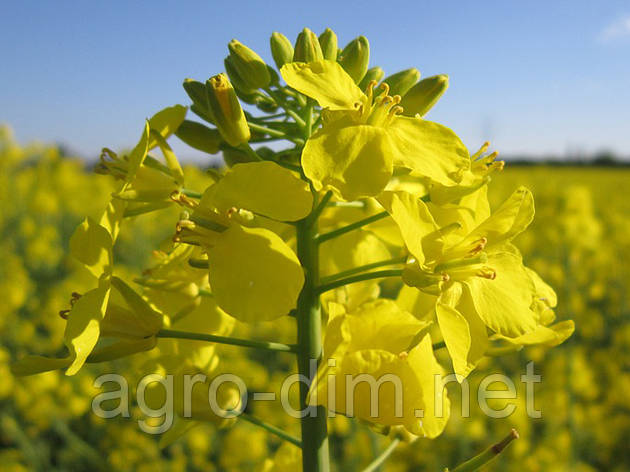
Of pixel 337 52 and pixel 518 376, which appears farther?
pixel 518 376

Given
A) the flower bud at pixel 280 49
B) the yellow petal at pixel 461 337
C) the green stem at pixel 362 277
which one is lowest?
the yellow petal at pixel 461 337

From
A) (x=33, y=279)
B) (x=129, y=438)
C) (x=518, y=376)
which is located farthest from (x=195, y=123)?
(x=33, y=279)

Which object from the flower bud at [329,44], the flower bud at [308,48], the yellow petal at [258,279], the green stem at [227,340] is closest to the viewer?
the yellow petal at [258,279]

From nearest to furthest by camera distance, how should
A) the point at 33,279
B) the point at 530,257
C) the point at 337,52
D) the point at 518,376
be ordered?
1. the point at 337,52
2. the point at 518,376
3. the point at 33,279
4. the point at 530,257

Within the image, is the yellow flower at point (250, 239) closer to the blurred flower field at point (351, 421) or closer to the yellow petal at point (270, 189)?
the yellow petal at point (270, 189)

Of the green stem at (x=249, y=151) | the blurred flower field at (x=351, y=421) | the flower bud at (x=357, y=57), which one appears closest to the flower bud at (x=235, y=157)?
the green stem at (x=249, y=151)

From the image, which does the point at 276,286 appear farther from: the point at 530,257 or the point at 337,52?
the point at 530,257

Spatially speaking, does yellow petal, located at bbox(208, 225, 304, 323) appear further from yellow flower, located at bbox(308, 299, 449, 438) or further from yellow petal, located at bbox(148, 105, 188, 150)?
yellow petal, located at bbox(148, 105, 188, 150)

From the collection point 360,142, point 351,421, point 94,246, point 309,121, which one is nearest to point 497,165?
point 360,142

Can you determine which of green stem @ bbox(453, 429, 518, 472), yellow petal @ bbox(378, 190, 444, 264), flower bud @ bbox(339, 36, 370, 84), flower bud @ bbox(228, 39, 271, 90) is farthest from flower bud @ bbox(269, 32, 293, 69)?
green stem @ bbox(453, 429, 518, 472)
